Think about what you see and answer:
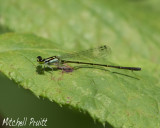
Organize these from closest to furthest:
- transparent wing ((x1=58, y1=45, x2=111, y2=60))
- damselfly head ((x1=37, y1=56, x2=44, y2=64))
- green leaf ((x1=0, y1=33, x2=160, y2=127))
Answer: green leaf ((x1=0, y1=33, x2=160, y2=127)), damselfly head ((x1=37, y1=56, x2=44, y2=64)), transparent wing ((x1=58, y1=45, x2=111, y2=60))

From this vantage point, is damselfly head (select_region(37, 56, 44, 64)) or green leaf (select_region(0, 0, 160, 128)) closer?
green leaf (select_region(0, 0, 160, 128))

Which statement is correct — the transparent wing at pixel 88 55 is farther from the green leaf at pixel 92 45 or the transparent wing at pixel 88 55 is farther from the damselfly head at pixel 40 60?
the damselfly head at pixel 40 60

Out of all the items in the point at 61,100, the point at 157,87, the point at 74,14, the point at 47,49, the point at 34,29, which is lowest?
the point at 61,100

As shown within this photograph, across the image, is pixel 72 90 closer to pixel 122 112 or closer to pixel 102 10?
pixel 122 112

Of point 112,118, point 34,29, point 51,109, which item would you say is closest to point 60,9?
point 34,29

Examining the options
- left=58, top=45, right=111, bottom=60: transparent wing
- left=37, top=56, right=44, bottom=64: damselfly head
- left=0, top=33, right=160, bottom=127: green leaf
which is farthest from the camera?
left=58, top=45, right=111, bottom=60: transparent wing

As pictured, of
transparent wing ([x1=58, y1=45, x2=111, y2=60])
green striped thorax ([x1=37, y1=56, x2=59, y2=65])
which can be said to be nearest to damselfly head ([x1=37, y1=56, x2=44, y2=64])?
green striped thorax ([x1=37, y1=56, x2=59, y2=65])

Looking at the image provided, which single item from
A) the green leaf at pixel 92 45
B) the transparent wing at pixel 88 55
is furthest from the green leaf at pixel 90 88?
the transparent wing at pixel 88 55

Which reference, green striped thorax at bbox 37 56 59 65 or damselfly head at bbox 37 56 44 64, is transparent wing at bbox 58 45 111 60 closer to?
green striped thorax at bbox 37 56 59 65
